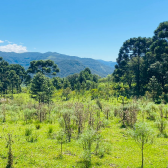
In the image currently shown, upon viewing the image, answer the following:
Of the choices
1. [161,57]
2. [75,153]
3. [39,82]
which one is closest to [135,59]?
[161,57]

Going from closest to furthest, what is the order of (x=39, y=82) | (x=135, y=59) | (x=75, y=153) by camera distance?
1. (x=75, y=153)
2. (x=39, y=82)
3. (x=135, y=59)

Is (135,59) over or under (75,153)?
over

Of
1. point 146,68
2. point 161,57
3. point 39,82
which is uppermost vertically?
point 161,57

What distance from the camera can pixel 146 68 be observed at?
62812mm

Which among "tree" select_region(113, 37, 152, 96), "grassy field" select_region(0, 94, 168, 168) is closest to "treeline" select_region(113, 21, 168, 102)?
"tree" select_region(113, 37, 152, 96)

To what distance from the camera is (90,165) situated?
44.2ft

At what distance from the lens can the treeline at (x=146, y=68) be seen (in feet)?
175

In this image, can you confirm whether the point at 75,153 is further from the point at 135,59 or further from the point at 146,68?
the point at 135,59

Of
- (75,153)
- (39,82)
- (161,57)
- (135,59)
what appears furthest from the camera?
(135,59)

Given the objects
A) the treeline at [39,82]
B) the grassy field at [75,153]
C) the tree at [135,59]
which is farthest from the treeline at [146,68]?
the grassy field at [75,153]

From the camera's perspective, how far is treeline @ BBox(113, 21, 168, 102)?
53.2m

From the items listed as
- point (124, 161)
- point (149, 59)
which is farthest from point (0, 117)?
point (149, 59)

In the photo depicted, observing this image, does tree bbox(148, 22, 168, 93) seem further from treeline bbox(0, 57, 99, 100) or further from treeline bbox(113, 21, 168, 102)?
treeline bbox(0, 57, 99, 100)

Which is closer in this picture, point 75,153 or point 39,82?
point 75,153
